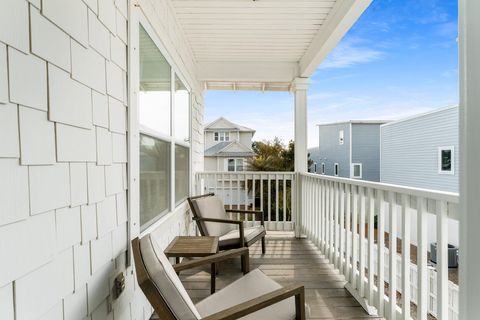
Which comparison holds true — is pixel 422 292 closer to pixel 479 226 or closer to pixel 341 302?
pixel 341 302

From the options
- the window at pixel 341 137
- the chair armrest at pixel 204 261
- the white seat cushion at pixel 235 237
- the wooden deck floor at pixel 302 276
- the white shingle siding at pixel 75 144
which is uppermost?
the window at pixel 341 137

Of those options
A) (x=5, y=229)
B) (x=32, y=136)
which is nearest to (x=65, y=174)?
(x=32, y=136)

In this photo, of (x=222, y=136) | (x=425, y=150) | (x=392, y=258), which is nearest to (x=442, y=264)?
(x=392, y=258)

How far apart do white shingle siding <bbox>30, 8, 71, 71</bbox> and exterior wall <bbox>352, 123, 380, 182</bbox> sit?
1622 centimetres

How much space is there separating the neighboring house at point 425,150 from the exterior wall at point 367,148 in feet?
7.41

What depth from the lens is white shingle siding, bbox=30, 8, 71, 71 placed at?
989 millimetres

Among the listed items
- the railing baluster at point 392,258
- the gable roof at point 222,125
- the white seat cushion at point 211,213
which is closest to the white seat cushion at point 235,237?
the white seat cushion at point 211,213

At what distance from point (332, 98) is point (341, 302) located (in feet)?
72.0

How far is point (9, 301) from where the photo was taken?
2.85ft

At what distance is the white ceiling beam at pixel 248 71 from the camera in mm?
4934

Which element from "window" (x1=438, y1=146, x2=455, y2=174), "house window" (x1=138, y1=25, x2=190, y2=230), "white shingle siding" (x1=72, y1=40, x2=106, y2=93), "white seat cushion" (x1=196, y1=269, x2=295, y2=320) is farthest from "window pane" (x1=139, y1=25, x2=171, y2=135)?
"window" (x1=438, y1=146, x2=455, y2=174)

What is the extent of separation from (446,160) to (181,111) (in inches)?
365

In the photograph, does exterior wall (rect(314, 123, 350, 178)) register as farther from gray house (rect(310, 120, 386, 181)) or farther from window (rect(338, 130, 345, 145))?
window (rect(338, 130, 345, 145))

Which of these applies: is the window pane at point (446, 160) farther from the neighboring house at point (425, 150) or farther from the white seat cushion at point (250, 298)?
Answer: the white seat cushion at point (250, 298)
